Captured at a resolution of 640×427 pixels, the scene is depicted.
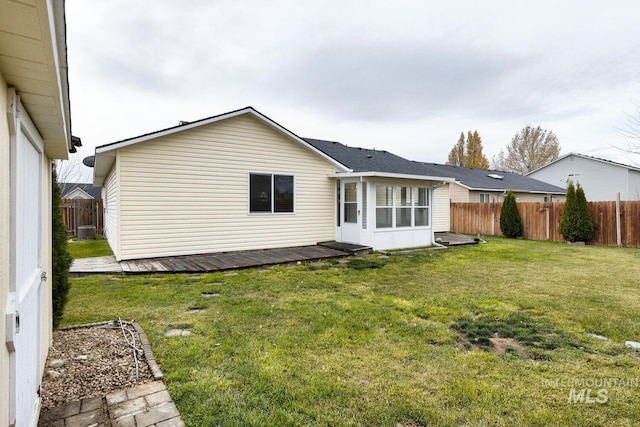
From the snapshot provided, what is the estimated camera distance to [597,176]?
24.0 metres

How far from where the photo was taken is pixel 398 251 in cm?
1014

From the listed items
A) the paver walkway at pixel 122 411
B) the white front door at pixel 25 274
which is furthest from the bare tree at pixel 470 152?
the white front door at pixel 25 274

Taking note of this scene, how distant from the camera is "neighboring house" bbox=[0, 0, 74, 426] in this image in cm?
114

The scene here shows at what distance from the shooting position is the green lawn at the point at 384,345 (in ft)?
7.33

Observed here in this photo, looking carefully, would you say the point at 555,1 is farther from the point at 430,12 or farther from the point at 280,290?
the point at 280,290

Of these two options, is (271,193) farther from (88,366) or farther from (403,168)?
(88,366)

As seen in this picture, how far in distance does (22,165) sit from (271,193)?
7.93 metres

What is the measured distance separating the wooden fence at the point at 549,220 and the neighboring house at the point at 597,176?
12.9m

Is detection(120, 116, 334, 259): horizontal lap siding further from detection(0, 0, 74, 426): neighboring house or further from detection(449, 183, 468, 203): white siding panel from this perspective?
Result: detection(449, 183, 468, 203): white siding panel

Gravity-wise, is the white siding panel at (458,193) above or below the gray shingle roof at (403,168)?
below

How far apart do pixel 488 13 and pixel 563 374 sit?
9.30 m

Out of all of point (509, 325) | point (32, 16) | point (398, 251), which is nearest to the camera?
point (32, 16)

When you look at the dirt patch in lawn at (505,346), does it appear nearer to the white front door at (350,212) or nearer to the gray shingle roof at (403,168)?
the white front door at (350,212)

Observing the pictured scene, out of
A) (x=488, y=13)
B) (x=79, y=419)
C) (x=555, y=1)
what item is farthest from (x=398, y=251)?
(x=79, y=419)
